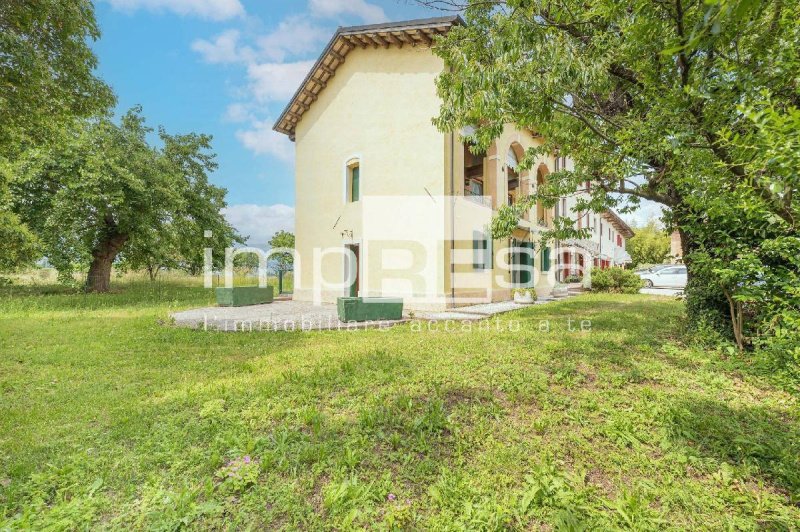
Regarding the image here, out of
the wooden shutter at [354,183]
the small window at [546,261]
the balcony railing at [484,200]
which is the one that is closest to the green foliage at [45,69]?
the wooden shutter at [354,183]

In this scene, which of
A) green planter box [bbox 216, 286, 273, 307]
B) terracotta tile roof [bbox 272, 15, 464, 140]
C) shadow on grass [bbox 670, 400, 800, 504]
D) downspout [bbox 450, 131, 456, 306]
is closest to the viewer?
shadow on grass [bbox 670, 400, 800, 504]

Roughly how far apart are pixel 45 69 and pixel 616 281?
2078 centimetres

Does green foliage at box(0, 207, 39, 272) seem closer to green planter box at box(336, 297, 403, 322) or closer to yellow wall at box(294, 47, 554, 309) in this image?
yellow wall at box(294, 47, 554, 309)

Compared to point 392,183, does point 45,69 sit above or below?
above

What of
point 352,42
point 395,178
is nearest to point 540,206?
point 395,178

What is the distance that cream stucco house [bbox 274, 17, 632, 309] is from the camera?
11.1 meters

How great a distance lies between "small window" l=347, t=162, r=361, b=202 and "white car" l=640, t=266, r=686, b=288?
18432mm

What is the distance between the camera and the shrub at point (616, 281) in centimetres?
1662

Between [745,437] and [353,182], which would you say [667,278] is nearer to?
[353,182]

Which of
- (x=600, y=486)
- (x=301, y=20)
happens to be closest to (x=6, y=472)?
(x=600, y=486)

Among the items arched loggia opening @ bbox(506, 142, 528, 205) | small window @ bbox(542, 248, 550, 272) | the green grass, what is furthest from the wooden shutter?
small window @ bbox(542, 248, 550, 272)

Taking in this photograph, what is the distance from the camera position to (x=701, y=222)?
5352 millimetres

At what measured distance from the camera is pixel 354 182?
43.7 ft

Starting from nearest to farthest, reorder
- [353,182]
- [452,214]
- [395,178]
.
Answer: [452,214]
[395,178]
[353,182]
